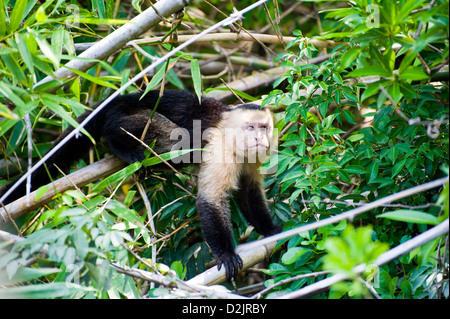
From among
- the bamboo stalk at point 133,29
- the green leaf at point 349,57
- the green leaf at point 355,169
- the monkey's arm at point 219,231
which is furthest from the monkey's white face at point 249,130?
the green leaf at point 349,57

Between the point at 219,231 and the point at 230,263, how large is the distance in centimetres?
24

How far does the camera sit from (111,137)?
10.7ft

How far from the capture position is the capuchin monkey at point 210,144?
118 inches

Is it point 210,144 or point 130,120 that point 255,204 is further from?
point 130,120

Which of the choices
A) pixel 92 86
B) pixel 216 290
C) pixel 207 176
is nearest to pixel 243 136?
pixel 207 176

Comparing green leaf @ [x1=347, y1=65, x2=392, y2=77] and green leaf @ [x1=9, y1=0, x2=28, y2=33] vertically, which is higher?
green leaf @ [x1=9, y1=0, x2=28, y2=33]

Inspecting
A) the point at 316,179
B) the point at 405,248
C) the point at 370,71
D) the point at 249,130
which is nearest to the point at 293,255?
the point at 316,179

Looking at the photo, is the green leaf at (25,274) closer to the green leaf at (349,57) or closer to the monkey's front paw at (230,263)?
the monkey's front paw at (230,263)

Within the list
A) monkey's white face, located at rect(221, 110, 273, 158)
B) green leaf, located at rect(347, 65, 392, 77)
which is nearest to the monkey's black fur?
monkey's white face, located at rect(221, 110, 273, 158)

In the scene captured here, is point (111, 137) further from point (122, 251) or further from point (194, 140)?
point (122, 251)

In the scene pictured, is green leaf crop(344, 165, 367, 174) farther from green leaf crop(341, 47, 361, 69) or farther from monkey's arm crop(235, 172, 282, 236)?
monkey's arm crop(235, 172, 282, 236)

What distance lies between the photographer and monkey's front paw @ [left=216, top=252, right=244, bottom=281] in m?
2.59

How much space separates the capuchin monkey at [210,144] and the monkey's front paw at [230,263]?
229 millimetres
